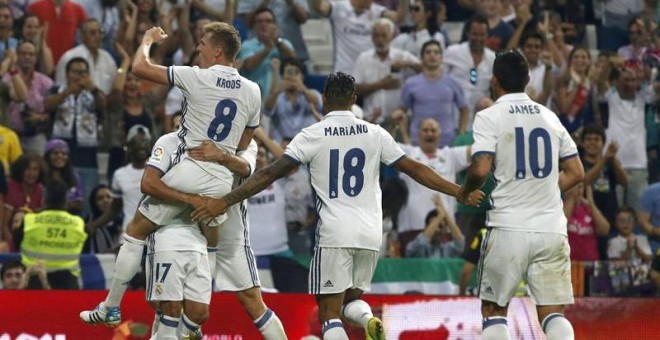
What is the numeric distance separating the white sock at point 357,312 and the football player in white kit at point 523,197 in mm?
955

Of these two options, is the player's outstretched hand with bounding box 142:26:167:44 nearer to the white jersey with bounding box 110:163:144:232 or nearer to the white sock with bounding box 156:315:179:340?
the white sock with bounding box 156:315:179:340

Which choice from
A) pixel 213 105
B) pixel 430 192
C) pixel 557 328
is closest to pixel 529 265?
pixel 557 328

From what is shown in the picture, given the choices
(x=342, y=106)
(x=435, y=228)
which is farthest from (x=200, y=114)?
(x=435, y=228)

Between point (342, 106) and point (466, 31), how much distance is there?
847 cm

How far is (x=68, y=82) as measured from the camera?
18.4 m

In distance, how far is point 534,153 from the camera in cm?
1147

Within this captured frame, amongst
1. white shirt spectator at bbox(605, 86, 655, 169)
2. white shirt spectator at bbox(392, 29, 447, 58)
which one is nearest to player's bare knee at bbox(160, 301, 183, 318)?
white shirt spectator at bbox(392, 29, 447, 58)

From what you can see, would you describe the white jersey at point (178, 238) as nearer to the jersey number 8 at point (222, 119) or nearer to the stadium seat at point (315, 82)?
the jersey number 8 at point (222, 119)

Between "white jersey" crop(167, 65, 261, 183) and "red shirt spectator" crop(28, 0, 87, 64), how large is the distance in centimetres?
806

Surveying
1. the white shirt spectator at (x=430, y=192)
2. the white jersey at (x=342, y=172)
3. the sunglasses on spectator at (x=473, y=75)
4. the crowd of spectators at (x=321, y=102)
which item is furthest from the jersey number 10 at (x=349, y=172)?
the sunglasses on spectator at (x=473, y=75)

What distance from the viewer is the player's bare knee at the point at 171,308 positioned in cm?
1184

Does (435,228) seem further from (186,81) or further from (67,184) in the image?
(186,81)

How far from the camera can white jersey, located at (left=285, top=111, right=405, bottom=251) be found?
463 inches

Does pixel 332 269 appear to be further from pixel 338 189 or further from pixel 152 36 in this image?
pixel 152 36
